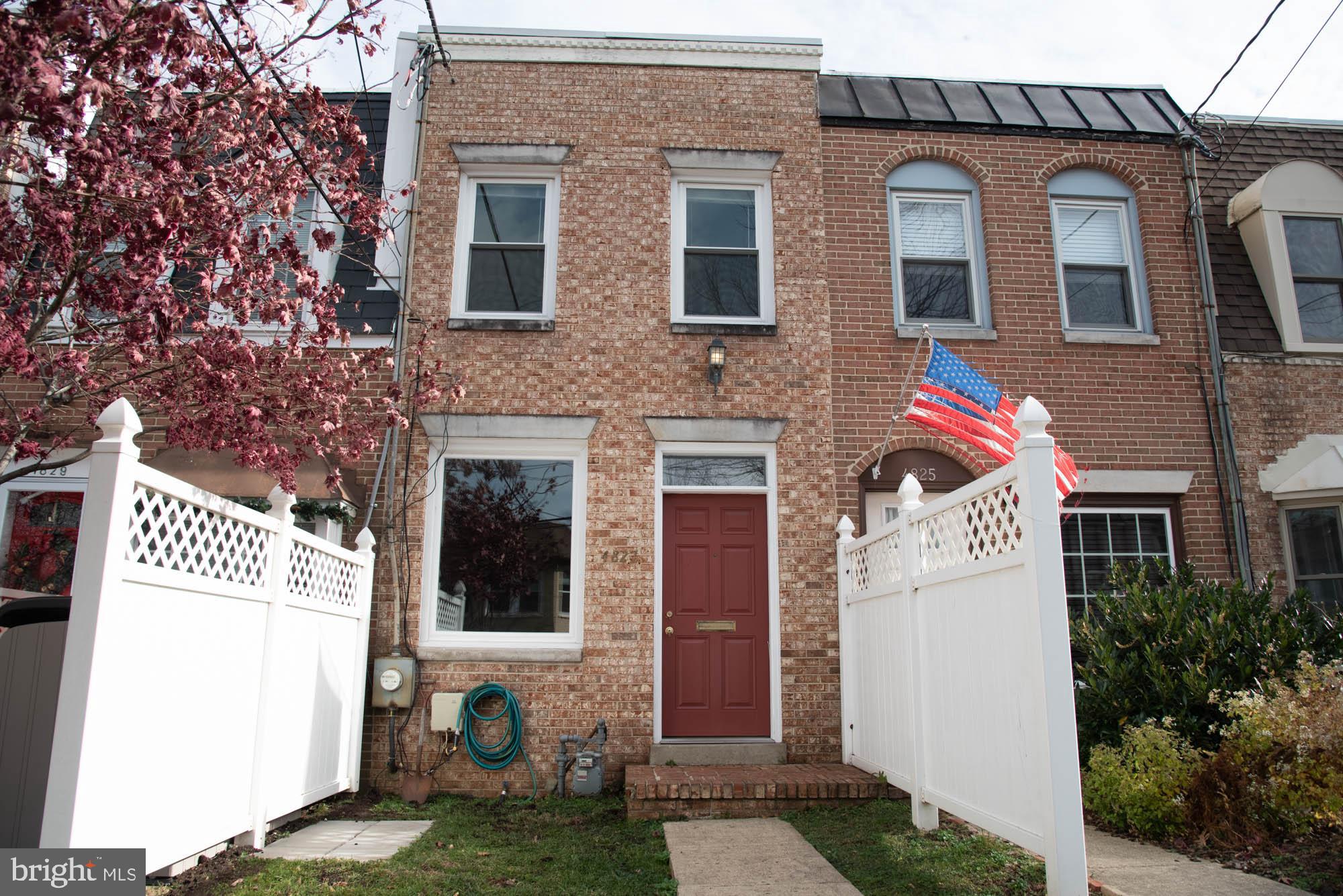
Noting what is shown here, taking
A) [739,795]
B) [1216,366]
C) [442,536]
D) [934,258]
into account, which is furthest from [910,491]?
[1216,366]

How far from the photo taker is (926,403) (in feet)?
25.6

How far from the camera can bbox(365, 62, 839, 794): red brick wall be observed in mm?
8156

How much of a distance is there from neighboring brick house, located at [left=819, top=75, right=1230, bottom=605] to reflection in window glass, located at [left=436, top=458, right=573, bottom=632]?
8.99ft

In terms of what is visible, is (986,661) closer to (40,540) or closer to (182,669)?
(182,669)

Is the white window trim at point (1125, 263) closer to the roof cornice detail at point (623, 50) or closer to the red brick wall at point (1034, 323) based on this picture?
the red brick wall at point (1034, 323)

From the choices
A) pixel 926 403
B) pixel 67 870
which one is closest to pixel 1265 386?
pixel 926 403

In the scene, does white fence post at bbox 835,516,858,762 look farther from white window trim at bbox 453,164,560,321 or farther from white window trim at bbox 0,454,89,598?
white window trim at bbox 0,454,89,598

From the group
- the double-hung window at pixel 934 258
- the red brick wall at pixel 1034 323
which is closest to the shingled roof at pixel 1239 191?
the red brick wall at pixel 1034 323

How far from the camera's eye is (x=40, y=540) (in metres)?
8.35

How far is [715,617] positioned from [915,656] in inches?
108

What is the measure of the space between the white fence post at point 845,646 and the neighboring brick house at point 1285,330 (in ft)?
13.2

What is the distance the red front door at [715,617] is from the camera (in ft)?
27.3

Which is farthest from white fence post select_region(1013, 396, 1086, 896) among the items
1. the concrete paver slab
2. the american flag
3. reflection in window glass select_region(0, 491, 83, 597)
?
reflection in window glass select_region(0, 491, 83, 597)

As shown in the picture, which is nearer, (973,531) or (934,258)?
(973,531)
